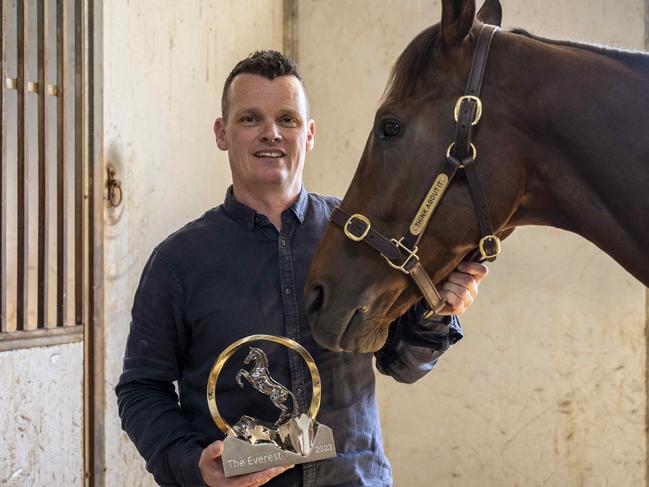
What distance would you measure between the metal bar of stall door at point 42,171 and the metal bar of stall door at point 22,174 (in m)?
0.06

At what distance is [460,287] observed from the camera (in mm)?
1376

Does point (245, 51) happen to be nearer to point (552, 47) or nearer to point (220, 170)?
point (220, 170)

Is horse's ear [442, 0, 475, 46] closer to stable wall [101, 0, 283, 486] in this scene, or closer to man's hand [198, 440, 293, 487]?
man's hand [198, 440, 293, 487]

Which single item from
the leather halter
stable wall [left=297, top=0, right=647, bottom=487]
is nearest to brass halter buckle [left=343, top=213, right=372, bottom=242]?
the leather halter

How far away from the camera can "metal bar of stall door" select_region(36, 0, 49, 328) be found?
2092 mm

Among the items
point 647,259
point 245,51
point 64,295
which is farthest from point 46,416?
point 245,51

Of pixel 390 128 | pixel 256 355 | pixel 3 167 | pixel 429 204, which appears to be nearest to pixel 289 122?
pixel 390 128

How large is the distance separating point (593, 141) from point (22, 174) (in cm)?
145

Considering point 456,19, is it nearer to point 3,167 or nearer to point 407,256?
point 407,256

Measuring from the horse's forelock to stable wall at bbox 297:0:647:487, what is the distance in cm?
220

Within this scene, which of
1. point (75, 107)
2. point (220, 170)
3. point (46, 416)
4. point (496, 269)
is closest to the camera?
point (46, 416)

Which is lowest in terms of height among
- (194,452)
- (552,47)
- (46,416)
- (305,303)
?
(46,416)

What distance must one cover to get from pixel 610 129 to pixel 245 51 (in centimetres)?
226

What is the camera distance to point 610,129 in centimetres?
128
